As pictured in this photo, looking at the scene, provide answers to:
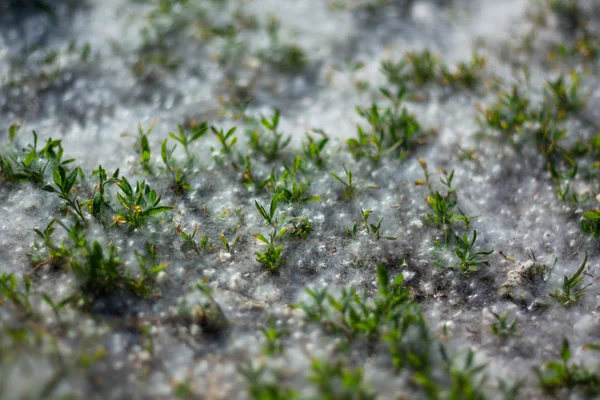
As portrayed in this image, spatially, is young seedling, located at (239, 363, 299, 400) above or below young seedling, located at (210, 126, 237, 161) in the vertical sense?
below

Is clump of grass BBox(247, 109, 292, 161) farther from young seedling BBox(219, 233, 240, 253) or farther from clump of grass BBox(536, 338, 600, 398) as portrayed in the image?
clump of grass BBox(536, 338, 600, 398)

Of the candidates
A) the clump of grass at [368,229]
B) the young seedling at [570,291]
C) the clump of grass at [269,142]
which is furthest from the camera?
the clump of grass at [269,142]

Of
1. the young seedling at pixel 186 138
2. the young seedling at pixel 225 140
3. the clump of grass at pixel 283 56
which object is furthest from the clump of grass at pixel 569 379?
the clump of grass at pixel 283 56

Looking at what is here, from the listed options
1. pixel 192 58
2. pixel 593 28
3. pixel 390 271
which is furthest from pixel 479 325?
pixel 593 28

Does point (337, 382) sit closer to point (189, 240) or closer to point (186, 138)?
point (189, 240)

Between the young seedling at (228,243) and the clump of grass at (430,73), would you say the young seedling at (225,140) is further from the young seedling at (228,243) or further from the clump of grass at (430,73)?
the clump of grass at (430,73)

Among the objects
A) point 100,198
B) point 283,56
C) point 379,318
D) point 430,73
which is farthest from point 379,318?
point 283,56

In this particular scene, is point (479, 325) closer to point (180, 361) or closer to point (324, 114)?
point (180, 361)

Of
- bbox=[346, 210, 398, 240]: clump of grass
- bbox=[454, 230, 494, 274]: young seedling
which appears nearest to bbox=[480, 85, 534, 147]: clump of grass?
bbox=[454, 230, 494, 274]: young seedling
